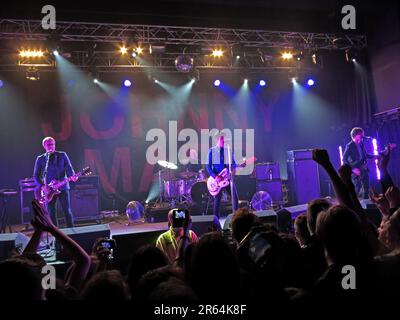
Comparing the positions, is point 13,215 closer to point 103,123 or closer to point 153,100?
point 103,123

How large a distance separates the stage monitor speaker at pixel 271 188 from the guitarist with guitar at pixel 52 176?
531 cm

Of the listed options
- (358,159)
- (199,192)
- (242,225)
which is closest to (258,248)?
(242,225)

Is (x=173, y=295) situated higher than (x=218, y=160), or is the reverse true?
(x=218, y=160)

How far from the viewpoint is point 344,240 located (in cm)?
179

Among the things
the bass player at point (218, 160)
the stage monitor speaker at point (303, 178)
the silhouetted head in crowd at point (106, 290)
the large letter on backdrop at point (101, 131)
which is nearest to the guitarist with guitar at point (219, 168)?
the bass player at point (218, 160)

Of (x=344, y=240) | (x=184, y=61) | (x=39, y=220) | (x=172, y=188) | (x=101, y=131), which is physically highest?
(x=184, y=61)

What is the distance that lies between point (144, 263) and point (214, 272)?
50 cm

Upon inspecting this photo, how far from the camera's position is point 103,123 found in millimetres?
11445

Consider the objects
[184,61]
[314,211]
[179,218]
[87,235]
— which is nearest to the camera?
[314,211]

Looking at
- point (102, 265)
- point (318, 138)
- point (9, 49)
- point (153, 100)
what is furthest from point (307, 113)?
point (102, 265)

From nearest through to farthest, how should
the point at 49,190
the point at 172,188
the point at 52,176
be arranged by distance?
the point at 49,190, the point at 52,176, the point at 172,188

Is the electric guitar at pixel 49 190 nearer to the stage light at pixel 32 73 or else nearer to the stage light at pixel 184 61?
the stage light at pixel 32 73

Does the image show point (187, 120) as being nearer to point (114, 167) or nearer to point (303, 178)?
point (114, 167)

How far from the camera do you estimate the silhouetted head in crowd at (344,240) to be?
1.78m
